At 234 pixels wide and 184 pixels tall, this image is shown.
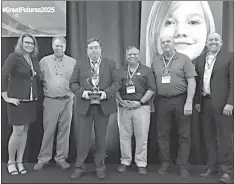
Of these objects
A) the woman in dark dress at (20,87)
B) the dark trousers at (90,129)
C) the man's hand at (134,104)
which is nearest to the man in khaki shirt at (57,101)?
the woman in dark dress at (20,87)

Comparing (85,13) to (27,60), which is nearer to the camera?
(27,60)

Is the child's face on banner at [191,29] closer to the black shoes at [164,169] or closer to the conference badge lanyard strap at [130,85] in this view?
the conference badge lanyard strap at [130,85]

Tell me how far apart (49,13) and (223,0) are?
2105mm

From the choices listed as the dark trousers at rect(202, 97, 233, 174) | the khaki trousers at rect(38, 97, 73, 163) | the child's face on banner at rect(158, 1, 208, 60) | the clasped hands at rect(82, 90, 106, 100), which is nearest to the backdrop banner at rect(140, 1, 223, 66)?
the child's face on banner at rect(158, 1, 208, 60)

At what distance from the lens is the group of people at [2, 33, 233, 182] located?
120 inches

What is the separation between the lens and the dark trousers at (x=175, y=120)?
3.16m

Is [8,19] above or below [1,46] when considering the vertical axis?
above

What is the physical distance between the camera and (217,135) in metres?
3.28

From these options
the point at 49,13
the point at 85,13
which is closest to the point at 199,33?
the point at 85,13

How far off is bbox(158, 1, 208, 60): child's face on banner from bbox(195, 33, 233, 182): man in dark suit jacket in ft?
1.42

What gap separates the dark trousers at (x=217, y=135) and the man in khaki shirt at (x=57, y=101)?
154 cm

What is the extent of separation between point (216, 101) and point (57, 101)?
1737 mm

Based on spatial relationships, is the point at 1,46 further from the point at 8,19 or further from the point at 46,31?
the point at 46,31

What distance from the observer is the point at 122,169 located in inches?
132
